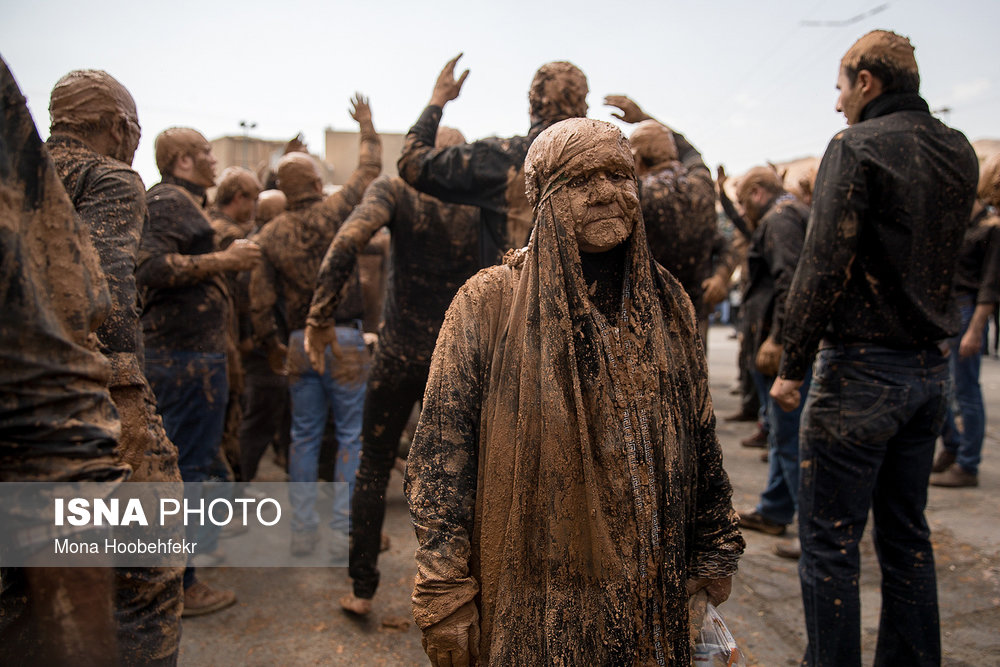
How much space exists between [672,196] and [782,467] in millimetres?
1964

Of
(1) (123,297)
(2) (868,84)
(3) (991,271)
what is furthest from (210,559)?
(3) (991,271)

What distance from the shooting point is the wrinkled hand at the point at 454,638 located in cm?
165

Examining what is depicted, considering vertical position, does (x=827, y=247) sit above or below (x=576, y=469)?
above

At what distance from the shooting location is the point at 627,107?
12.5 ft

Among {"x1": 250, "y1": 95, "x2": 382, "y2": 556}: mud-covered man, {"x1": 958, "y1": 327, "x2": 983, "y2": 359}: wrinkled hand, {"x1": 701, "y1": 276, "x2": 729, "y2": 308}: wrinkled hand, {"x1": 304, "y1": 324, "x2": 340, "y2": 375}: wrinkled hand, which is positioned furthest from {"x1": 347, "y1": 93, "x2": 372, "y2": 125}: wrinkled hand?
{"x1": 958, "y1": 327, "x2": 983, "y2": 359}: wrinkled hand

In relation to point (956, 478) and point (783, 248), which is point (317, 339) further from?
point (956, 478)

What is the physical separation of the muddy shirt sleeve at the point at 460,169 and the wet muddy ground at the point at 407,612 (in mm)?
2130

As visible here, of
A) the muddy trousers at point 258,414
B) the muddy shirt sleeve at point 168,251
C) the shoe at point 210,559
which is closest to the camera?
the muddy shirt sleeve at point 168,251

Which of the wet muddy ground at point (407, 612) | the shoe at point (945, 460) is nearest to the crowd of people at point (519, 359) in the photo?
the wet muddy ground at point (407, 612)

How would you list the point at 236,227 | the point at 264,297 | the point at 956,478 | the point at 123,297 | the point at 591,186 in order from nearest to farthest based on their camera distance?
1. the point at 591,186
2. the point at 123,297
3. the point at 264,297
4. the point at 236,227
5. the point at 956,478

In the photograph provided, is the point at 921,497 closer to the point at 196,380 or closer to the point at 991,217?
the point at 196,380

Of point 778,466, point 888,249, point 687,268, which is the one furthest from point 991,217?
point 888,249

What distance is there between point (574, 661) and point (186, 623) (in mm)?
2700

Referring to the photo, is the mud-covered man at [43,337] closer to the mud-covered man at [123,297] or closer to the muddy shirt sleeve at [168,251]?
the mud-covered man at [123,297]
